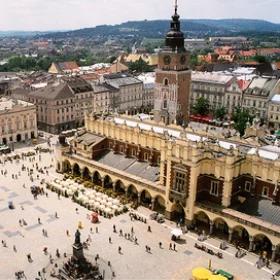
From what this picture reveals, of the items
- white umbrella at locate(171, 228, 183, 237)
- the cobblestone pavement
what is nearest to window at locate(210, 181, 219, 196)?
the cobblestone pavement

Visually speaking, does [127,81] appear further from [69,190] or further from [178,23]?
[69,190]

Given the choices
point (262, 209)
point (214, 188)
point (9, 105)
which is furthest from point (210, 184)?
point (9, 105)

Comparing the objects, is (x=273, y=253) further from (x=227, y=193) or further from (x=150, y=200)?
(x=150, y=200)

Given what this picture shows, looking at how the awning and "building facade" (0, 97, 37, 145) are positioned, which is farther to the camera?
"building facade" (0, 97, 37, 145)

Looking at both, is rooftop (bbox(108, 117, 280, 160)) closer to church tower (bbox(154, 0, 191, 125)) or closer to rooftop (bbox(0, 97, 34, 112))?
church tower (bbox(154, 0, 191, 125))

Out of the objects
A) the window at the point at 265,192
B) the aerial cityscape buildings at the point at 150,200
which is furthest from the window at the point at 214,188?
the window at the point at 265,192

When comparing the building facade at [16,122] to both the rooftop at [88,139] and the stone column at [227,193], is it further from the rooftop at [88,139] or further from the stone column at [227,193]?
the stone column at [227,193]
